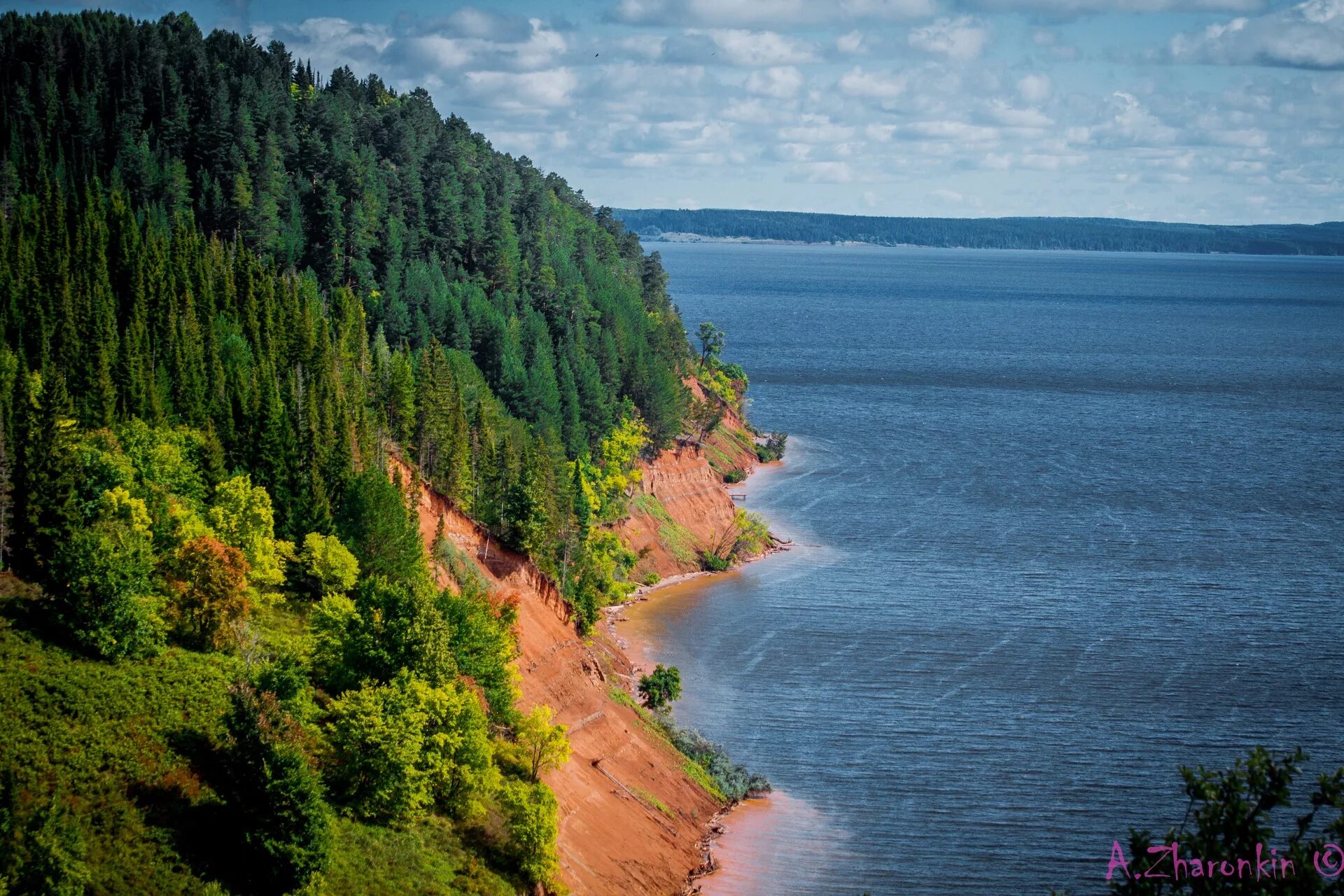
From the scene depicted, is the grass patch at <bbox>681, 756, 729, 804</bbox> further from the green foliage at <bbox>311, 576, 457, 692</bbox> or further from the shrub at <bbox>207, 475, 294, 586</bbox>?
the shrub at <bbox>207, 475, 294, 586</bbox>

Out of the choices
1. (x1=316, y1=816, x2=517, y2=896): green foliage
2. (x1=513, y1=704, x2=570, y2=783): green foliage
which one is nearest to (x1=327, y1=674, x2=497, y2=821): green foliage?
(x1=316, y1=816, x2=517, y2=896): green foliage

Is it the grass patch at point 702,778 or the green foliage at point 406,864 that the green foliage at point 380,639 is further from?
the grass patch at point 702,778

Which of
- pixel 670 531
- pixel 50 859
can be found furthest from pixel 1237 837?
pixel 670 531

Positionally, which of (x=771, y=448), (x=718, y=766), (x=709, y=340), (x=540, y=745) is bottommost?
(x=718, y=766)

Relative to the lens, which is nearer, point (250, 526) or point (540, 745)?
point (540, 745)

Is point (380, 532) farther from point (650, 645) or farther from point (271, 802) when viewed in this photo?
point (650, 645)

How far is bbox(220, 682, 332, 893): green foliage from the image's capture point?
1721 inches

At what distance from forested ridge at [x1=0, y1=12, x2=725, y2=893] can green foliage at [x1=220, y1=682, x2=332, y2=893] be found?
0.42 ft

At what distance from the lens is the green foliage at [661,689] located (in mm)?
74500

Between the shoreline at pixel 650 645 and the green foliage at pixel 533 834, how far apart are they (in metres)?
7.95

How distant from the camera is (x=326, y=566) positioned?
207 feet

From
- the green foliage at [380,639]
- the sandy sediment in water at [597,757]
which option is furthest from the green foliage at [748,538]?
the green foliage at [380,639]

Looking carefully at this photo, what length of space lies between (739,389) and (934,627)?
3201 inches

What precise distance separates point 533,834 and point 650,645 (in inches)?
1415
